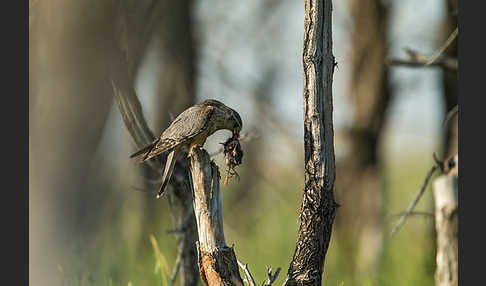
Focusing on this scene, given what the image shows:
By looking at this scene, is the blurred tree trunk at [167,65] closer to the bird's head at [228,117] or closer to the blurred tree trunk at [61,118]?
the blurred tree trunk at [61,118]

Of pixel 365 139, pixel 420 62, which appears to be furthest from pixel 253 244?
pixel 420 62

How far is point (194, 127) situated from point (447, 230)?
6.39 ft

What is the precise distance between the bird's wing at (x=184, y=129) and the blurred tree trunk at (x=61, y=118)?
2.31ft

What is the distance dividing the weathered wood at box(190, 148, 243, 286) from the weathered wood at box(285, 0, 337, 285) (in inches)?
13.2

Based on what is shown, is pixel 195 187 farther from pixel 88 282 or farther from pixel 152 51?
pixel 152 51

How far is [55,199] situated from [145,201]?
163 inches

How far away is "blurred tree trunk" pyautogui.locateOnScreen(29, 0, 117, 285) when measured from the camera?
11.9 feet

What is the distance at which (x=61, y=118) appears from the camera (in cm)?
366

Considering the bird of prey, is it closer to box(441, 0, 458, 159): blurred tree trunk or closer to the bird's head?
the bird's head

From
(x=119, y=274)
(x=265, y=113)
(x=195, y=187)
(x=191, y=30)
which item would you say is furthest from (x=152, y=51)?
(x=195, y=187)

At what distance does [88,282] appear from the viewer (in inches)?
165

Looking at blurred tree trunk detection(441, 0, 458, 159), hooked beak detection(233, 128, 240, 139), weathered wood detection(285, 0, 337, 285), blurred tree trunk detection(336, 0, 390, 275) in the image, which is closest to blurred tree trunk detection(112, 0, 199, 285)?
hooked beak detection(233, 128, 240, 139)

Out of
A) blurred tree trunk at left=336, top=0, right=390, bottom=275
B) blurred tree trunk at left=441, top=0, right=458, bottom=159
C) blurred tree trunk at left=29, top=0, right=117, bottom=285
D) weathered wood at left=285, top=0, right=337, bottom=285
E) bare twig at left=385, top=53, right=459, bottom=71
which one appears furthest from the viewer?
blurred tree trunk at left=336, top=0, right=390, bottom=275

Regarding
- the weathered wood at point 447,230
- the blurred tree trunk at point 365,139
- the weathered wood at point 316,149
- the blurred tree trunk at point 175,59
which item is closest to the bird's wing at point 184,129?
the weathered wood at point 316,149
